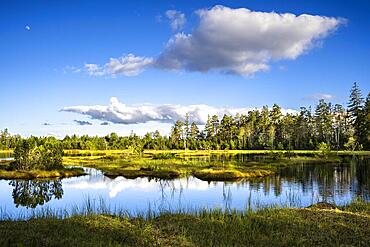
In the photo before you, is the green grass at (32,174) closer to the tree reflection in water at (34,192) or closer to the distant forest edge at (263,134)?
the tree reflection in water at (34,192)

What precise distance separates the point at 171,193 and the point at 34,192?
40.4ft

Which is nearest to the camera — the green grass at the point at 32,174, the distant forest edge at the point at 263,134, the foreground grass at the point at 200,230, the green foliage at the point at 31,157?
the foreground grass at the point at 200,230

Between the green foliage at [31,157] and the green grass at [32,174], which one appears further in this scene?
the green foliage at [31,157]

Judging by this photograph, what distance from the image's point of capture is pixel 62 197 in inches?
1222

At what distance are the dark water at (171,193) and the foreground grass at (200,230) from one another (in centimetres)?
818

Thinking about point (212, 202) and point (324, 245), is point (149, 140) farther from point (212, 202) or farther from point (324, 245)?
point (324, 245)

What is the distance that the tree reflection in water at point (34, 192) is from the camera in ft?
94.1

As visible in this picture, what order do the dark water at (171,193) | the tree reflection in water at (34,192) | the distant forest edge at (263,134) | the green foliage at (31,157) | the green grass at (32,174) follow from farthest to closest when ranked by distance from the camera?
the distant forest edge at (263,134), the green foliage at (31,157), the green grass at (32,174), the tree reflection in water at (34,192), the dark water at (171,193)

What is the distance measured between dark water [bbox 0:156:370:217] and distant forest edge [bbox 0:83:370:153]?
6364 cm

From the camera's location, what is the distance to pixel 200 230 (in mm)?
13180

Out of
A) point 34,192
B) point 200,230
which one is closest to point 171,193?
point 34,192

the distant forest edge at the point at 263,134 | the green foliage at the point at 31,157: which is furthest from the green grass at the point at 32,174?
the distant forest edge at the point at 263,134

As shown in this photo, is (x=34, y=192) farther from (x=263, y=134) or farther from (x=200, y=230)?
(x=263, y=134)

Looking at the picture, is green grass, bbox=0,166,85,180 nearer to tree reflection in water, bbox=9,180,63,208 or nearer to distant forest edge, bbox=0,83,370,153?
tree reflection in water, bbox=9,180,63,208
